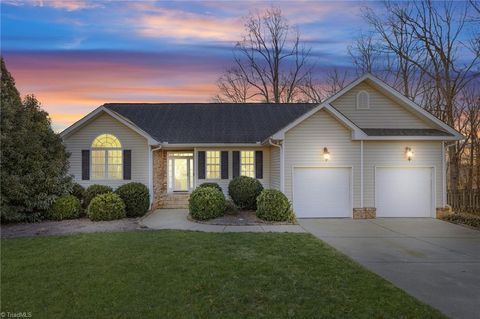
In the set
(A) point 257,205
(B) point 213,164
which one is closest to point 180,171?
(B) point 213,164

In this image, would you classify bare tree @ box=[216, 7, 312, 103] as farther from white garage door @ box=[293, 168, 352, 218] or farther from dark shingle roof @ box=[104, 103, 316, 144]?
white garage door @ box=[293, 168, 352, 218]

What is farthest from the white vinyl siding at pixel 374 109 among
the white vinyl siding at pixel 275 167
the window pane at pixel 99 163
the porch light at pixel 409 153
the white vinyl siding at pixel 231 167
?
the window pane at pixel 99 163

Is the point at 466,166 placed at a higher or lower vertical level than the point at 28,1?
lower

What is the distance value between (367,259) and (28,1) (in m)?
10.9

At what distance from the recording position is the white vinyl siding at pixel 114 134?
15.6 metres

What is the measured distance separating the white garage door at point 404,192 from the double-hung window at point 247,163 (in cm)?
530

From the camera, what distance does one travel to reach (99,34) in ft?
43.4

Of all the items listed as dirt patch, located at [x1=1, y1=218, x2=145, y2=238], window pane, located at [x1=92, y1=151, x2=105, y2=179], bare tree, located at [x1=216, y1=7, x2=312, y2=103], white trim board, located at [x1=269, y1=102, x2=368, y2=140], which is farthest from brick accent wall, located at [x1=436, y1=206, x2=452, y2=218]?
bare tree, located at [x1=216, y1=7, x2=312, y2=103]

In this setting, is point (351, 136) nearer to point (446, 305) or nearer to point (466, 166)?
point (446, 305)

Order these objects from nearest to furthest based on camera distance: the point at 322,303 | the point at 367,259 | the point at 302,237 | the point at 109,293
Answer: the point at 322,303
the point at 109,293
the point at 367,259
the point at 302,237

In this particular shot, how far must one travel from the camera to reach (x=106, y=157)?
1572 cm

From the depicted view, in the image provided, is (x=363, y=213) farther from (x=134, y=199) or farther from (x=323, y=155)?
(x=134, y=199)

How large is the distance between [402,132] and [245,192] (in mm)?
6412

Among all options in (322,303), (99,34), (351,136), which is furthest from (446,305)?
(99,34)
